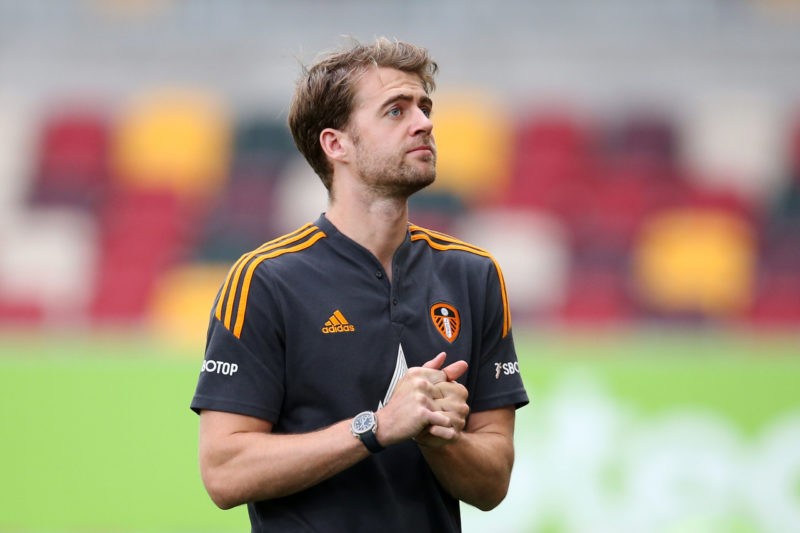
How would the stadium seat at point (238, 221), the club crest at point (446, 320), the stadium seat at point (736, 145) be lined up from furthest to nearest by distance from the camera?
1. the stadium seat at point (736, 145)
2. the stadium seat at point (238, 221)
3. the club crest at point (446, 320)

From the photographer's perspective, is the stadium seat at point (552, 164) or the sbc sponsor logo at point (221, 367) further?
the stadium seat at point (552, 164)

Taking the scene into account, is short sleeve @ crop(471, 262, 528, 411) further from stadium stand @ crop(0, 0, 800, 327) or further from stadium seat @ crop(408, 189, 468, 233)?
stadium seat @ crop(408, 189, 468, 233)

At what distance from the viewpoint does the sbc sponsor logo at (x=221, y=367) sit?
299 cm

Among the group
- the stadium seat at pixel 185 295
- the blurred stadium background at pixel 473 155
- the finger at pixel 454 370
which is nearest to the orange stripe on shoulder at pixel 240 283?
the finger at pixel 454 370

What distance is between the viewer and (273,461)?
9.51 ft

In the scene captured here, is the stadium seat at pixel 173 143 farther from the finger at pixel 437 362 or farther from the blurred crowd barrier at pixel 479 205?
the finger at pixel 437 362

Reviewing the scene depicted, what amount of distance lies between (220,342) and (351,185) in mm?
584

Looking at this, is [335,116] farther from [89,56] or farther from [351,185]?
[89,56]

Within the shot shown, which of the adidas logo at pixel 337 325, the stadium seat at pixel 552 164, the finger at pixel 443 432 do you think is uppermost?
the stadium seat at pixel 552 164

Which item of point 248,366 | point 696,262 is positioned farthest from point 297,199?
point 248,366

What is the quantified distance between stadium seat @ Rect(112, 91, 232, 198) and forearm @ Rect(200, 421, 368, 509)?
11721 mm

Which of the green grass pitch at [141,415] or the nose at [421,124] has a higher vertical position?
the nose at [421,124]

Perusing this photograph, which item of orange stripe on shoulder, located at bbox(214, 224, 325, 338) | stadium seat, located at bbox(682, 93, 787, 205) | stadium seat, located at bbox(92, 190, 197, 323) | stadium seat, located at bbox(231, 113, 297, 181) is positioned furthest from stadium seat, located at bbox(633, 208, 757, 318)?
orange stripe on shoulder, located at bbox(214, 224, 325, 338)

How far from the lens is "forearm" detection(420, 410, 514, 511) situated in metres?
3.01
